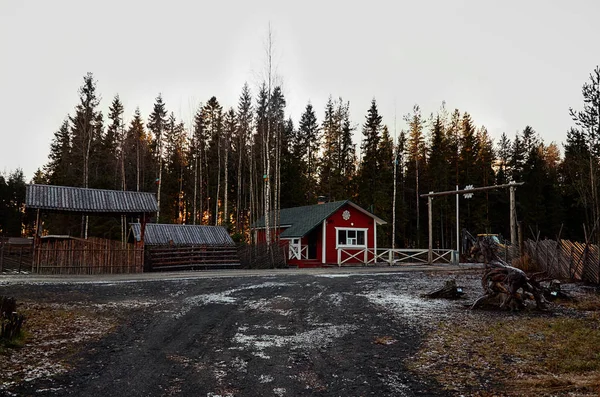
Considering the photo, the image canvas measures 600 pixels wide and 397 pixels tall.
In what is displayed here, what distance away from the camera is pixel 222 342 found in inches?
253

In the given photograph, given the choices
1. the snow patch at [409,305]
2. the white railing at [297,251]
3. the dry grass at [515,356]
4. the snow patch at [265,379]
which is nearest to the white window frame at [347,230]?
the white railing at [297,251]

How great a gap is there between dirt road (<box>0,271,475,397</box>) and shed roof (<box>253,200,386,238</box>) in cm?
1451

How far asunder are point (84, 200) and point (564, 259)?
20753 millimetres

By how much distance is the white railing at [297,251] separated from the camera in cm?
2690

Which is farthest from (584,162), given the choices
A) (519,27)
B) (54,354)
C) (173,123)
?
(173,123)

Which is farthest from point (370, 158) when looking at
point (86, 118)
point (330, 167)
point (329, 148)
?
point (86, 118)

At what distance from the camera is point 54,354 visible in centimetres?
578

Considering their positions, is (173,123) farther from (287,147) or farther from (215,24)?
(215,24)

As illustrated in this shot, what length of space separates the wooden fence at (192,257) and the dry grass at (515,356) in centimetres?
1576

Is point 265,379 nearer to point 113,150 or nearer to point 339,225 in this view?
point 339,225

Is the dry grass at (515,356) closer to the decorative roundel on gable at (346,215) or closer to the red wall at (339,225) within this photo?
the red wall at (339,225)

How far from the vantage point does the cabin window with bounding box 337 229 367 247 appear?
27766mm

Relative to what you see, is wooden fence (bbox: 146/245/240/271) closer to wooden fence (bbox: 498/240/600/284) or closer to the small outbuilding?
the small outbuilding

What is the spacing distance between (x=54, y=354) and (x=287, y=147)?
3969 centimetres
